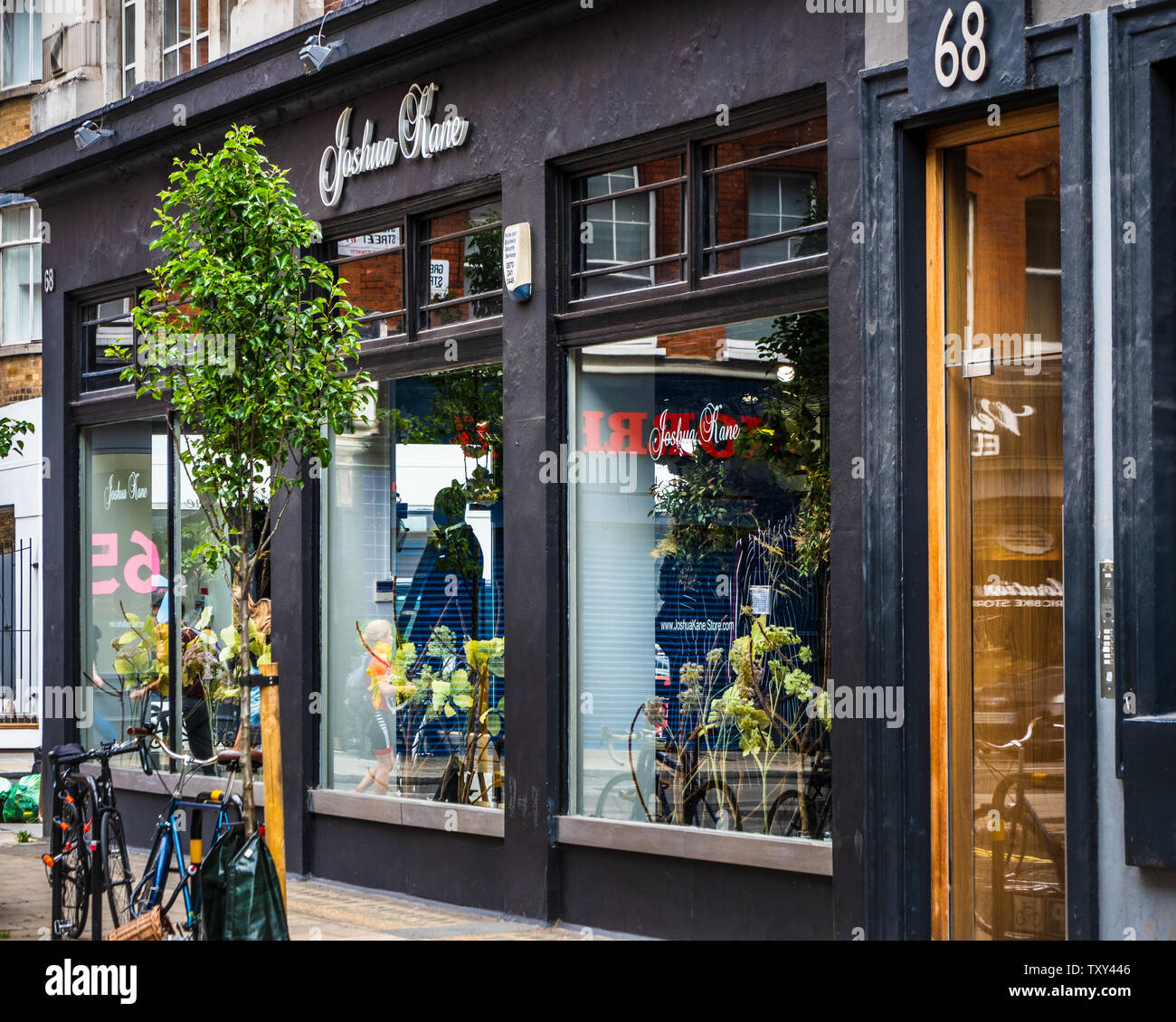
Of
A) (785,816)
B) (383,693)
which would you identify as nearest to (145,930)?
(785,816)

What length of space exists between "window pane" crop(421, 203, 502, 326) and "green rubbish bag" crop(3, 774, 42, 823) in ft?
24.2

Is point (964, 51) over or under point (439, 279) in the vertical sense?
over

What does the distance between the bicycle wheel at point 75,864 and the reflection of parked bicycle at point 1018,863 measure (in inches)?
198

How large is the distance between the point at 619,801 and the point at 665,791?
0.37m

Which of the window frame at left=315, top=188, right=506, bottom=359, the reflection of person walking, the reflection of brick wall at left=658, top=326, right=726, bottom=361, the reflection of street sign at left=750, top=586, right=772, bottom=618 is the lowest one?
the reflection of person walking

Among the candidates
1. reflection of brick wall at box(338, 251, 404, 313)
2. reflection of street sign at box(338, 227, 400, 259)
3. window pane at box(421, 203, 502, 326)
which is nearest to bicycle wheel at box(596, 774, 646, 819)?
window pane at box(421, 203, 502, 326)

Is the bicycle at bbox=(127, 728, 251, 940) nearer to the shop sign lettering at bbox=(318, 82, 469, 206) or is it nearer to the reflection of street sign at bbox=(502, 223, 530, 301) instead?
the reflection of street sign at bbox=(502, 223, 530, 301)

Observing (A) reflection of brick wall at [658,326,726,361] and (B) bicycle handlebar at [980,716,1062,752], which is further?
(A) reflection of brick wall at [658,326,726,361]

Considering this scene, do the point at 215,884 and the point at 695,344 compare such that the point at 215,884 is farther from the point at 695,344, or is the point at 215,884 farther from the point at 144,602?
the point at 144,602

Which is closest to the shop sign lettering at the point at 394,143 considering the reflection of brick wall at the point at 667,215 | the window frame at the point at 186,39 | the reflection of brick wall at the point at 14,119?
the reflection of brick wall at the point at 667,215

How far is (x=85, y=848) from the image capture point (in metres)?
9.53

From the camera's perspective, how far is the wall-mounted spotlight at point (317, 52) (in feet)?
37.3

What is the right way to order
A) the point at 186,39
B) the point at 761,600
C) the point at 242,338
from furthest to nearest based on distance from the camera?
the point at 186,39 → the point at 761,600 → the point at 242,338

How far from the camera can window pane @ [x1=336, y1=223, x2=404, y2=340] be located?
11648 millimetres
